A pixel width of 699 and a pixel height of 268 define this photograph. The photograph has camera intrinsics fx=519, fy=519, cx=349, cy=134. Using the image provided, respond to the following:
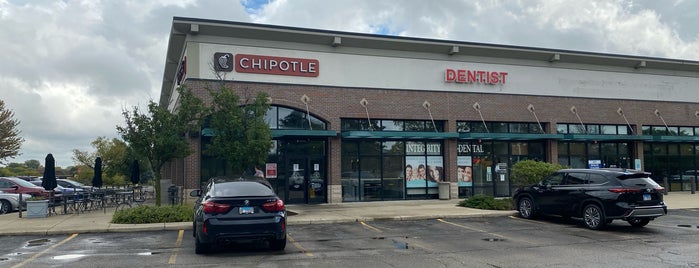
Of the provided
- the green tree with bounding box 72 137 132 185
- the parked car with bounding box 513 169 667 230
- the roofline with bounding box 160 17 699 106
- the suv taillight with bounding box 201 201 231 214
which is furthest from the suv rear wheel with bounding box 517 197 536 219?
the green tree with bounding box 72 137 132 185

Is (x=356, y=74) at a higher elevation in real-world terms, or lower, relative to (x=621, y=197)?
higher

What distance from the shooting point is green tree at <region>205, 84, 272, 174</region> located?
16.0 metres

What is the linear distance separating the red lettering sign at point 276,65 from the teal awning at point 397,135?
3.03 metres

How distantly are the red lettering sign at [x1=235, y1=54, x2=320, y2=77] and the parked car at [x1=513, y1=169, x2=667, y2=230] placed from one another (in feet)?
34.2

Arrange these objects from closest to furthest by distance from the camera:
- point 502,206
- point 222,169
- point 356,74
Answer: point 502,206, point 222,169, point 356,74

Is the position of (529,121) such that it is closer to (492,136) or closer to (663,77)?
(492,136)

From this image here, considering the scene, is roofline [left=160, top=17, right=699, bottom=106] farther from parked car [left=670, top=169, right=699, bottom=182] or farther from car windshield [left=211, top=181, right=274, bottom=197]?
car windshield [left=211, top=181, right=274, bottom=197]

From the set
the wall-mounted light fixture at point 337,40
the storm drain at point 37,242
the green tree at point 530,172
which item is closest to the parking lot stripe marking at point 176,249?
the storm drain at point 37,242

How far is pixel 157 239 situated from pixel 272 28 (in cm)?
1080

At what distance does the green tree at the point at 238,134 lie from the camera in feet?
52.4

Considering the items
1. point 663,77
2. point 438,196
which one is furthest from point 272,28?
point 663,77

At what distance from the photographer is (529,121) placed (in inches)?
976

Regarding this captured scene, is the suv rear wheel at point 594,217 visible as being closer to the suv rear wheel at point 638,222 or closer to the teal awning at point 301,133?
the suv rear wheel at point 638,222

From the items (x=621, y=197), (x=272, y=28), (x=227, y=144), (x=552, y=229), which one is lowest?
Answer: (x=552, y=229)
